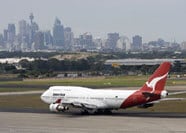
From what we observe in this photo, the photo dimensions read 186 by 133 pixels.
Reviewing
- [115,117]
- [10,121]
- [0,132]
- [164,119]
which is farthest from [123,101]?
[0,132]

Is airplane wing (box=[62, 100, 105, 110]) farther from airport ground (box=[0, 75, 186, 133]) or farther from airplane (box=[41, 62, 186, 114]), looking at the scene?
airport ground (box=[0, 75, 186, 133])

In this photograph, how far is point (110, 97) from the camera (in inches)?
3007

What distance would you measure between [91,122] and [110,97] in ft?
31.9

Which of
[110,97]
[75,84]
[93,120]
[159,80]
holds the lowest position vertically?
[75,84]

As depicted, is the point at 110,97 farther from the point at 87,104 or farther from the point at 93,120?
the point at 93,120

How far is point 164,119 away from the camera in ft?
226

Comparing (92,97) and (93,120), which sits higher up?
(92,97)

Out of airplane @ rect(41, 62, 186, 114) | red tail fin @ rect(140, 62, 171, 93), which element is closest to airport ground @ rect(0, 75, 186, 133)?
airplane @ rect(41, 62, 186, 114)

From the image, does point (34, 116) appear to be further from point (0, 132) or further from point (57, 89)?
point (0, 132)

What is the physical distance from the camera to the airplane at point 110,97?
73.1m

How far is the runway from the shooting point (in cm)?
5938

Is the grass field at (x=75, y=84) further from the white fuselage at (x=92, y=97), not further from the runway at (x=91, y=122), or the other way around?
the runway at (x=91, y=122)

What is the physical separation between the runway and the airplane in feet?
4.45

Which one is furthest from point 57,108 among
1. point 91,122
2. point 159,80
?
point 159,80
